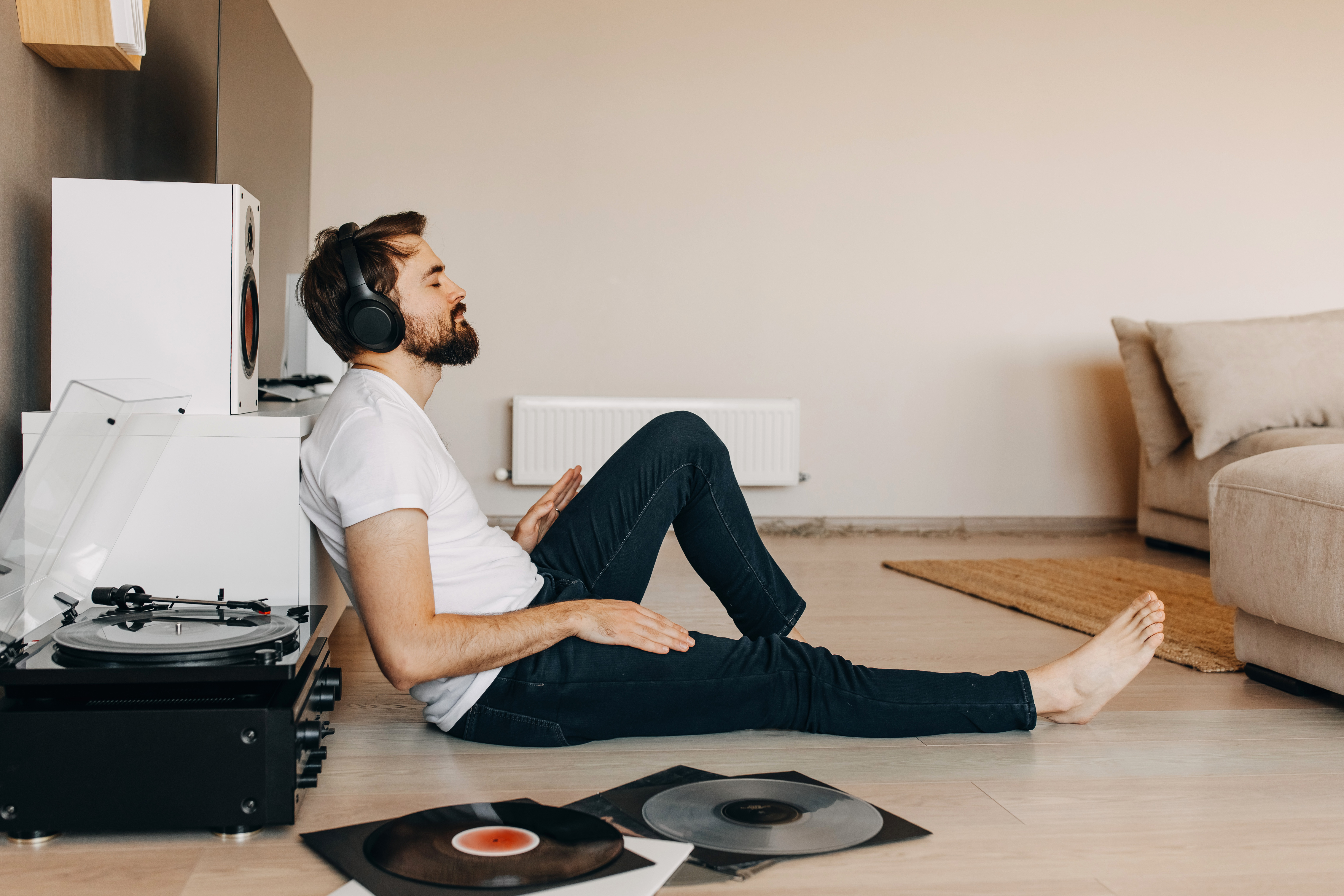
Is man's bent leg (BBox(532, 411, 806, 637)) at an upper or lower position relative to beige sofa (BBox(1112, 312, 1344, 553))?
lower

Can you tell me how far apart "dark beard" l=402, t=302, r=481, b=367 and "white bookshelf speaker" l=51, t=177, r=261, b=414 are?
345 millimetres

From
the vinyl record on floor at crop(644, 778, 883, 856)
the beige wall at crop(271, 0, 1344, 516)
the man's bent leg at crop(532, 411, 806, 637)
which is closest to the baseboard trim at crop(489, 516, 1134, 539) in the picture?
the beige wall at crop(271, 0, 1344, 516)

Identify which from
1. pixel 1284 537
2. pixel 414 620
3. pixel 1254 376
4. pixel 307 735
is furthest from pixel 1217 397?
pixel 307 735

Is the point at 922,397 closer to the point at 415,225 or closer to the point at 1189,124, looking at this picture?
the point at 1189,124

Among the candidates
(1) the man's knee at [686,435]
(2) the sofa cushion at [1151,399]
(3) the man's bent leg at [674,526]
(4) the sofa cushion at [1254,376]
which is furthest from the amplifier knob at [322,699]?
(2) the sofa cushion at [1151,399]

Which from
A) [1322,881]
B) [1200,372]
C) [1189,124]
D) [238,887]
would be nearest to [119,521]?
Answer: [238,887]

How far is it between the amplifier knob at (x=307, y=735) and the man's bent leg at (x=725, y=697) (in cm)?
27

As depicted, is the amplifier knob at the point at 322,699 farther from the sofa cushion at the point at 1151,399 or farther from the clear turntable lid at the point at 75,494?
the sofa cushion at the point at 1151,399

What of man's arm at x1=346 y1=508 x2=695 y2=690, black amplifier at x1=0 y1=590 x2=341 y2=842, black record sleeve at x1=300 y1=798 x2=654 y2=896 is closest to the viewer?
black record sleeve at x1=300 y1=798 x2=654 y2=896

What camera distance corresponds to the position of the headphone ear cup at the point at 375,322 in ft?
4.81

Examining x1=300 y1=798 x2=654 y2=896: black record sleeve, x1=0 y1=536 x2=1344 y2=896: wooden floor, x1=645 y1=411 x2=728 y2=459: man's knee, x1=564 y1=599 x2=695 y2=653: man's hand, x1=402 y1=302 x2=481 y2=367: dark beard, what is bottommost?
x1=0 y1=536 x2=1344 y2=896: wooden floor

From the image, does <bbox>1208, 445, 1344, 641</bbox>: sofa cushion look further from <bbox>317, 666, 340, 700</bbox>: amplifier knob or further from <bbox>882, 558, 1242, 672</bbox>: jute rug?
<bbox>317, 666, 340, 700</bbox>: amplifier knob

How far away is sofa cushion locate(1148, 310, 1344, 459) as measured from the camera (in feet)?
11.1

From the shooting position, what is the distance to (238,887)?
1.10 meters
